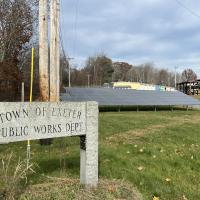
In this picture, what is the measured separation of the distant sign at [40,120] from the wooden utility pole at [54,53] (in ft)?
16.8

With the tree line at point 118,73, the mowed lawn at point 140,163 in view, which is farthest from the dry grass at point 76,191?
the tree line at point 118,73

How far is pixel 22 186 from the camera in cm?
516

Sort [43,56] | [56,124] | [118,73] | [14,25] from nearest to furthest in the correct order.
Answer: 1. [56,124]
2. [43,56]
3. [14,25]
4. [118,73]

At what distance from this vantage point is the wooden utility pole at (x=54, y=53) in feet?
33.6

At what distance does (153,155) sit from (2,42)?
20753 millimetres

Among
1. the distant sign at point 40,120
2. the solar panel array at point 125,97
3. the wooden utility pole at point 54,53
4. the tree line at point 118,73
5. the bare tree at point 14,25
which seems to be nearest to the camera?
the distant sign at point 40,120

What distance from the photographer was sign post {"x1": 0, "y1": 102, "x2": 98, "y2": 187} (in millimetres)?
4469

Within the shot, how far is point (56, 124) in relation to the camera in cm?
492

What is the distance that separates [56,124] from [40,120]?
259 millimetres

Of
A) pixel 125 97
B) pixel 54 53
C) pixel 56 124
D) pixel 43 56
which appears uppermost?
pixel 54 53

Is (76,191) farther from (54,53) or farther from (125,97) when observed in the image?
(125,97)

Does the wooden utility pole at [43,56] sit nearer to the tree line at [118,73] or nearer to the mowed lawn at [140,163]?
the mowed lawn at [140,163]

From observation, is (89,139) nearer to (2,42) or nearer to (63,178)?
(63,178)

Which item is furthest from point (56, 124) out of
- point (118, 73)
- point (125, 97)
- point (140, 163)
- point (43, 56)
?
point (118, 73)
